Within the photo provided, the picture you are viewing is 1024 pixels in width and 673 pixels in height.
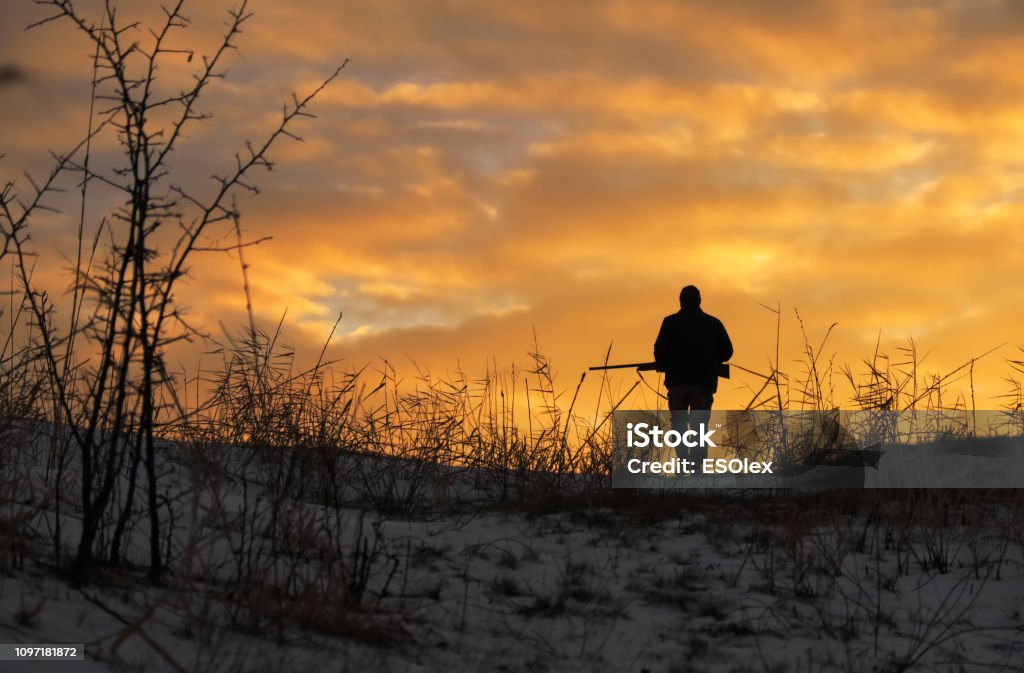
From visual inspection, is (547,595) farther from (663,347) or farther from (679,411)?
(663,347)

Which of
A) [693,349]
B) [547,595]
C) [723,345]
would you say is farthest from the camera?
[723,345]

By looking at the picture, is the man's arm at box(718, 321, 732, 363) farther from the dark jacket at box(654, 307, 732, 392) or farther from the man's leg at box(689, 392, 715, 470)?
the man's leg at box(689, 392, 715, 470)

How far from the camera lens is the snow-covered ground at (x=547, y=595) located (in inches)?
127

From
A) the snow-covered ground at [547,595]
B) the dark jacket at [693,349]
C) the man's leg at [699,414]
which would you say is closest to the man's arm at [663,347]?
the dark jacket at [693,349]

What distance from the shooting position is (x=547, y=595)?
14.5 feet

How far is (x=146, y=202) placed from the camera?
3.84m

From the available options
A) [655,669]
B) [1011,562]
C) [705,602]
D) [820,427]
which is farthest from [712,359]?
[655,669]

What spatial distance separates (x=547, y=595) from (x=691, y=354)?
5495mm

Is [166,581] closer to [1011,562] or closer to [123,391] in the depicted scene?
[123,391]

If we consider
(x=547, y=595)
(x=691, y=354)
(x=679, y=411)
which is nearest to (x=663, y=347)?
(x=691, y=354)

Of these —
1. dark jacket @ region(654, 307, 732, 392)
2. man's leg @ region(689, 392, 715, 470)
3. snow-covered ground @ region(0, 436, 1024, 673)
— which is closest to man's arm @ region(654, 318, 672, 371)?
dark jacket @ region(654, 307, 732, 392)

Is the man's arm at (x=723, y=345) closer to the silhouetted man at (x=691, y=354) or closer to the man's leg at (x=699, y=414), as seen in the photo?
the silhouetted man at (x=691, y=354)

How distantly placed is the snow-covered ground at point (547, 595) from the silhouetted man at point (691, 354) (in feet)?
10.5

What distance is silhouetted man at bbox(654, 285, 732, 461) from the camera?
9531 millimetres
